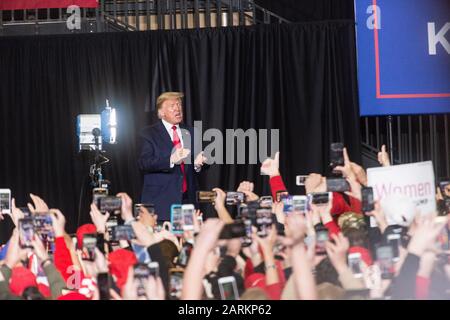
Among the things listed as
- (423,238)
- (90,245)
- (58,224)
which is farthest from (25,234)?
(423,238)

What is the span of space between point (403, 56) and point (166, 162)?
2502 mm

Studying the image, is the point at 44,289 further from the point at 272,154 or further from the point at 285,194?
the point at 272,154

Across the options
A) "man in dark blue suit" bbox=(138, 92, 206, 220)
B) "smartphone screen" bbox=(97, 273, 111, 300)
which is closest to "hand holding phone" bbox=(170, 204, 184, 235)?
"smartphone screen" bbox=(97, 273, 111, 300)

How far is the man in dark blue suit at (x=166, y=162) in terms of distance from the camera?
738cm

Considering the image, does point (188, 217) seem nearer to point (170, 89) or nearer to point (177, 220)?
point (177, 220)

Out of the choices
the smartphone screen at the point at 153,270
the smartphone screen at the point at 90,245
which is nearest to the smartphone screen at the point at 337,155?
the smartphone screen at the point at 90,245

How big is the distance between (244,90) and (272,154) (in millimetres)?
670

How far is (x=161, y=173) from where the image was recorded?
→ 746 centimetres

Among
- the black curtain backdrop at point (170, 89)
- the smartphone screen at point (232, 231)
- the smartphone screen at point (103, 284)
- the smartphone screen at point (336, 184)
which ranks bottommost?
the smartphone screen at point (103, 284)

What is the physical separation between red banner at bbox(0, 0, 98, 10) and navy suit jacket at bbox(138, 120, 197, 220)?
6.08 ft

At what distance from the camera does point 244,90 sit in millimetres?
9023

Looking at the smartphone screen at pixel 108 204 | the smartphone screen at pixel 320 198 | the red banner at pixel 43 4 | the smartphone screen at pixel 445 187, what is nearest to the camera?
the smartphone screen at pixel 320 198

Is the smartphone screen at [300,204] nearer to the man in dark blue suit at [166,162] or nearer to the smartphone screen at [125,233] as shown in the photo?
the smartphone screen at [125,233]
